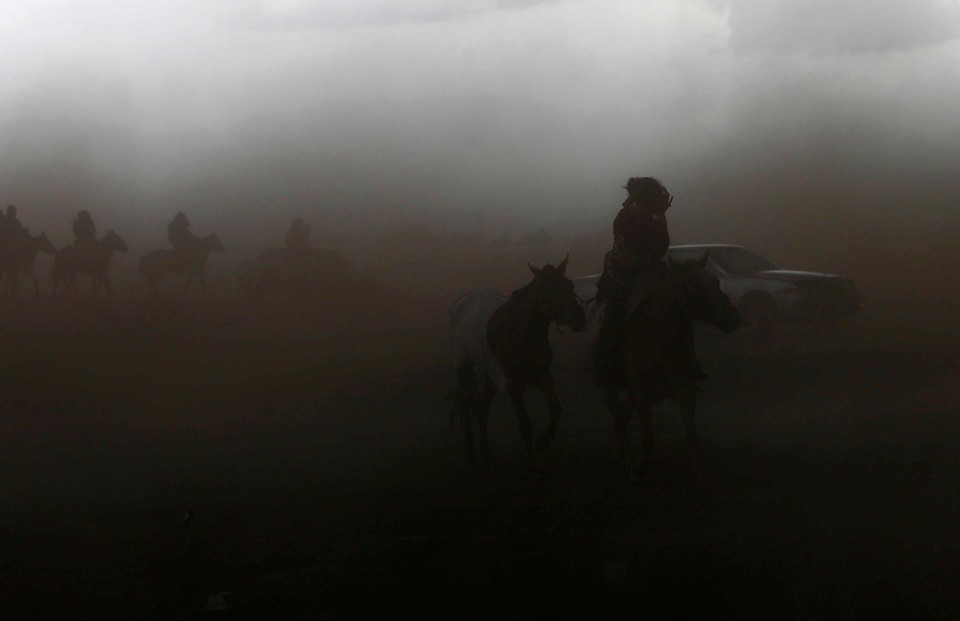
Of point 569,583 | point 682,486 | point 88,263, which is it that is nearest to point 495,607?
point 569,583

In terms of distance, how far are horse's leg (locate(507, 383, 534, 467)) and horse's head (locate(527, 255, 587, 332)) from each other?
671 mm

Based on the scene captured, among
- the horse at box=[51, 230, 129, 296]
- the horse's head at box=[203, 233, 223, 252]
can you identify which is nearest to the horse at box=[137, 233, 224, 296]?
the horse's head at box=[203, 233, 223, 252]

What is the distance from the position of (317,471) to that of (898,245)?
4456 cm

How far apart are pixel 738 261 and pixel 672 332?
1504cm

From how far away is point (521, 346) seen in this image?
12.1 meters

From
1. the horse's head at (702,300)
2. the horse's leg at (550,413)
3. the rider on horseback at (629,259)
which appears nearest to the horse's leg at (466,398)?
the horse's leg at (550,413)

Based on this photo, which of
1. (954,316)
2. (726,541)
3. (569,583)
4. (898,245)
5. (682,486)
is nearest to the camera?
(569,583)

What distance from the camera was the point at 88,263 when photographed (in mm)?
42906

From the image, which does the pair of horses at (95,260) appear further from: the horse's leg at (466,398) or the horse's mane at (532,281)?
the horse's mane at (532,281)

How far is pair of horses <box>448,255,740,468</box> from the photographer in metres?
10.7

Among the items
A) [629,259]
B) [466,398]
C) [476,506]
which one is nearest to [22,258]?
[466,398]

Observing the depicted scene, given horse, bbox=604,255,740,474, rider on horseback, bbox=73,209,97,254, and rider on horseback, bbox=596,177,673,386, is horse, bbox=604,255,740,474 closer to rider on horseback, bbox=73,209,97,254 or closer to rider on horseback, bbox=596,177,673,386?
rider on horseback, bbox=596,177,673,386

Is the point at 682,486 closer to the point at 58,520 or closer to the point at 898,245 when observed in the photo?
the point at 58,520

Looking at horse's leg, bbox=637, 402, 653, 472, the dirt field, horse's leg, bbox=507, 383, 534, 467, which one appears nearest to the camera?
the dirt field
